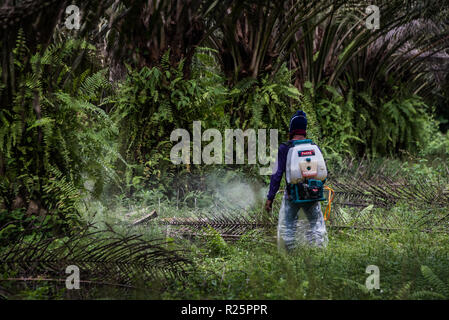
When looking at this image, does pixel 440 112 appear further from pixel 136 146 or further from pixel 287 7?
pixel 136 146

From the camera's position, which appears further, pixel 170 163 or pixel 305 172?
pixel 170 163

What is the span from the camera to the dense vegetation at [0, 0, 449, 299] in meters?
2.89

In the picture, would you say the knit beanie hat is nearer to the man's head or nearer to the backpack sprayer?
the man's head

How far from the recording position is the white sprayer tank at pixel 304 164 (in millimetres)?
3812

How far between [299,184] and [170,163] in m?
3.33

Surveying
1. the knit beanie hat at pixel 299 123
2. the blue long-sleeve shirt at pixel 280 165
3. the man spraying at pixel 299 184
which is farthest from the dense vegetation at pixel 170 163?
the knit beanie hat at pixel 299 123

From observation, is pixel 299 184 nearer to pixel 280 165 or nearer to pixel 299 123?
pixel 280 165

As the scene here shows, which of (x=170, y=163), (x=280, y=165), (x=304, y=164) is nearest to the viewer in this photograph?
(x=304, y=164)

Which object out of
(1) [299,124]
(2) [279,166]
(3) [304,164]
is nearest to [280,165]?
(2) [279,166]

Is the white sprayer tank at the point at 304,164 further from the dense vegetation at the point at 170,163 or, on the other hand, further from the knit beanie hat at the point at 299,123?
the dense vegetation at the point at 170,163

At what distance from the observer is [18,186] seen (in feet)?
12.1

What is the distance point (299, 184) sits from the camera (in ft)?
12.6

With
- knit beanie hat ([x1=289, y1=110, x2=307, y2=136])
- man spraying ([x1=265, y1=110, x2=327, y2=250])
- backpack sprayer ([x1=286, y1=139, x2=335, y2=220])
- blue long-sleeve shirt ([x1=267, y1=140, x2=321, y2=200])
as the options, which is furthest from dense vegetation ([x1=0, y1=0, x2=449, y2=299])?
knit beanie hat ([x1=289, y1=110, x2=307, y2=136])

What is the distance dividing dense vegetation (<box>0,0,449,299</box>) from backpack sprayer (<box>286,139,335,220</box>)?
1.77 feet
